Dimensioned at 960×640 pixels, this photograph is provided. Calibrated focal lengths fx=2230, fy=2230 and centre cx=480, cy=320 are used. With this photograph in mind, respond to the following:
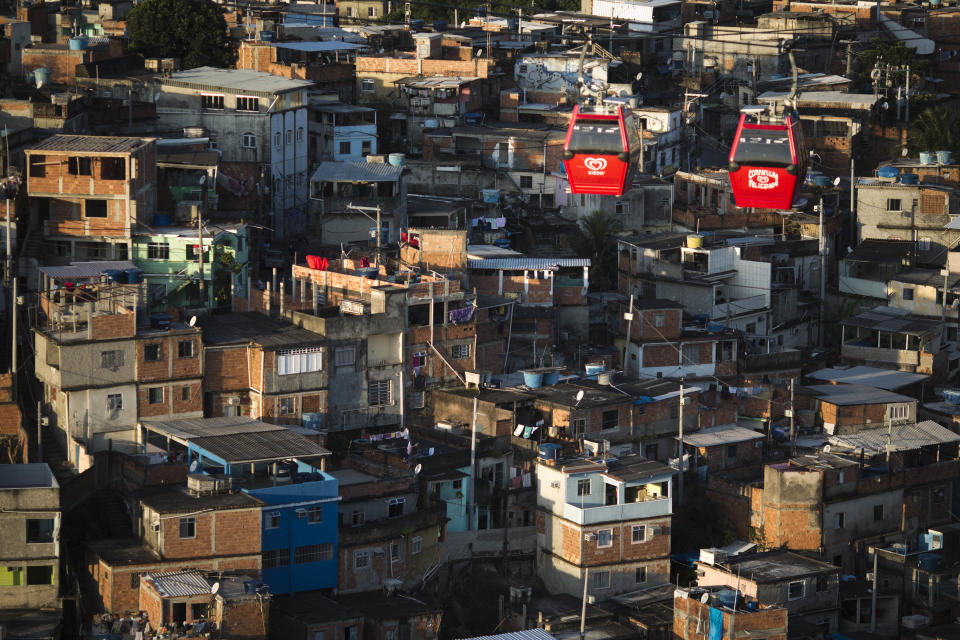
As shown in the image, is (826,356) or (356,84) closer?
(826,356)

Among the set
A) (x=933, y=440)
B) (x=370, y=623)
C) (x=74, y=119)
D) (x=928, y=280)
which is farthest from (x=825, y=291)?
(x=370, y=623)

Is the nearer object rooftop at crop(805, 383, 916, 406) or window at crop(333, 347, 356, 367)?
window at crop(333, 347, 356, 367)

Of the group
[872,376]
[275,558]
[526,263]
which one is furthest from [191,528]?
[872,376]

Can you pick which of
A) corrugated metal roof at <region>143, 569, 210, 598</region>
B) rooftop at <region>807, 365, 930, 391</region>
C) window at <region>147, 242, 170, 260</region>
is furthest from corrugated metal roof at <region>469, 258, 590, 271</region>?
corrugated metal roof at <region>143, 569, 210, 598</region>

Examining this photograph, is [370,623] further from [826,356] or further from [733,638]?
[826,356]

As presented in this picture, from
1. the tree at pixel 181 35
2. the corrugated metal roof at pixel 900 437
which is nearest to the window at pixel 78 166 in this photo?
the corrugated metal roof at pixel 900 437

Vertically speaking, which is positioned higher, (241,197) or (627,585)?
(241,197)

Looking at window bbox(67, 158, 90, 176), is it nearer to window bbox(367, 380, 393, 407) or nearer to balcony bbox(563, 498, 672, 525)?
window bbox(367, 380, 393, 407)
